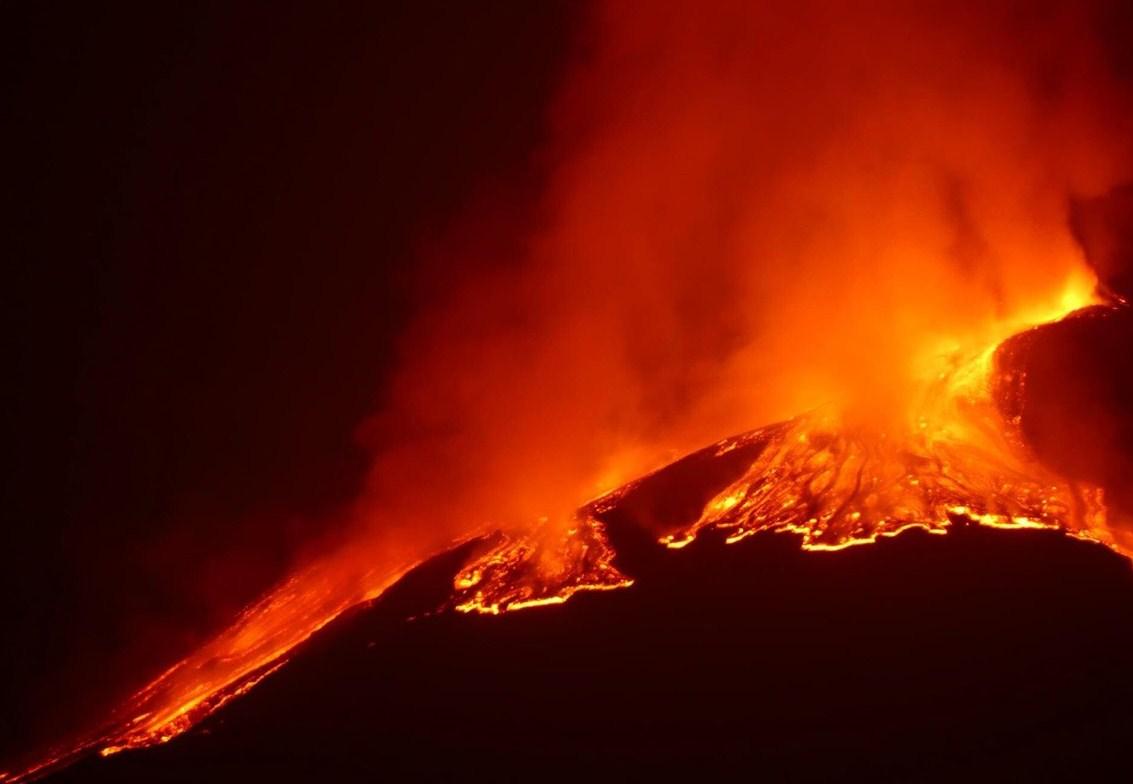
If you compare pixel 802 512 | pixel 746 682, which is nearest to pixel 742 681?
pixel 746 682

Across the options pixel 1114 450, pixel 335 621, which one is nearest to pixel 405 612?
pixel 335 621

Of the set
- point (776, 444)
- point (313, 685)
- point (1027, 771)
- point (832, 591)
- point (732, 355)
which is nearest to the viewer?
point (1027, 771)

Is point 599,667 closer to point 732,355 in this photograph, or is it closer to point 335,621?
point 335,621

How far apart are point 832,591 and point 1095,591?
1788 millimetres

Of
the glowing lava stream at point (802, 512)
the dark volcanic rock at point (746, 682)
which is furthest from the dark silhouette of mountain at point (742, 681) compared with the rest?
the glowing lava stream at point (802, 512)

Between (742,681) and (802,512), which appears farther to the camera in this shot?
(802,512)

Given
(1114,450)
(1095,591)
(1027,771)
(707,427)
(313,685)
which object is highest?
(707,427)

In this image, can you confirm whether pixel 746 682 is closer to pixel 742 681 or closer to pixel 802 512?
pixel 742 681

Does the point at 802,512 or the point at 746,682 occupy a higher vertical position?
the point at 802,512

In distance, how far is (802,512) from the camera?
30.7 feet

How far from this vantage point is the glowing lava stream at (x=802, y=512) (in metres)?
8.87

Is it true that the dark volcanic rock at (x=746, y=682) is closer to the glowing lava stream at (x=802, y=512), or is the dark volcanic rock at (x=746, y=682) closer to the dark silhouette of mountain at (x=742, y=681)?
the dark silhouette of mountain at (x=742, y=681)

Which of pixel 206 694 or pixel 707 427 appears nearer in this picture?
pixel 206 694

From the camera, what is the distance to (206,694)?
380 inches
